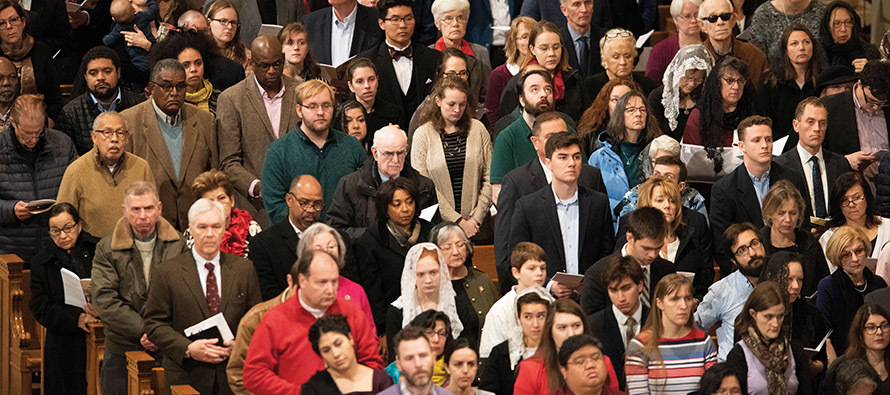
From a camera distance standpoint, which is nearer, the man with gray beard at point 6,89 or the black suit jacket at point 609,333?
the black suit jacket at point 609,333

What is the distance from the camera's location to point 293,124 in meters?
8.05

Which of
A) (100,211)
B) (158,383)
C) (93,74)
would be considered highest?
(93,74)

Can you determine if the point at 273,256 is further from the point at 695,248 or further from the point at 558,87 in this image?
the point at 558,87

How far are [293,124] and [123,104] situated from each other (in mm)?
991

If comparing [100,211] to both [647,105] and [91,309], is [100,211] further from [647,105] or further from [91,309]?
[647,105]

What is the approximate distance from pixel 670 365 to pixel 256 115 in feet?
9.78

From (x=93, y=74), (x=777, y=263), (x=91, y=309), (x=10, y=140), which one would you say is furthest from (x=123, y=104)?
(x=777, y=263)

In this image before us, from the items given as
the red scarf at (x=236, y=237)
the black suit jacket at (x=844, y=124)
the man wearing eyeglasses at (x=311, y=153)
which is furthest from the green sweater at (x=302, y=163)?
the black suit jacket at (x=844, y=124)

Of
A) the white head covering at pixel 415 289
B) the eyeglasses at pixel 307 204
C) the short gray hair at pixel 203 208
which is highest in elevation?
the short gray hair at pixel 203 208

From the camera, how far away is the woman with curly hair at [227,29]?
8.93 meters

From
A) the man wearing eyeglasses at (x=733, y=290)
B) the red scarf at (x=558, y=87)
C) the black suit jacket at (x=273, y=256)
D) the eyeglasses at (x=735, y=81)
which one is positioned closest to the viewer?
the man wearing eyeglasses at (x=733, y=290)

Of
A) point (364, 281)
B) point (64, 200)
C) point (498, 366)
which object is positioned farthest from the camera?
point (64, 200)

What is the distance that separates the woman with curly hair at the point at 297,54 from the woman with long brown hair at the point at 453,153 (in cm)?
102

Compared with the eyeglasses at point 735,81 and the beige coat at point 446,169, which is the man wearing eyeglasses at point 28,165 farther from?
the eyeglasses at point 735,81
